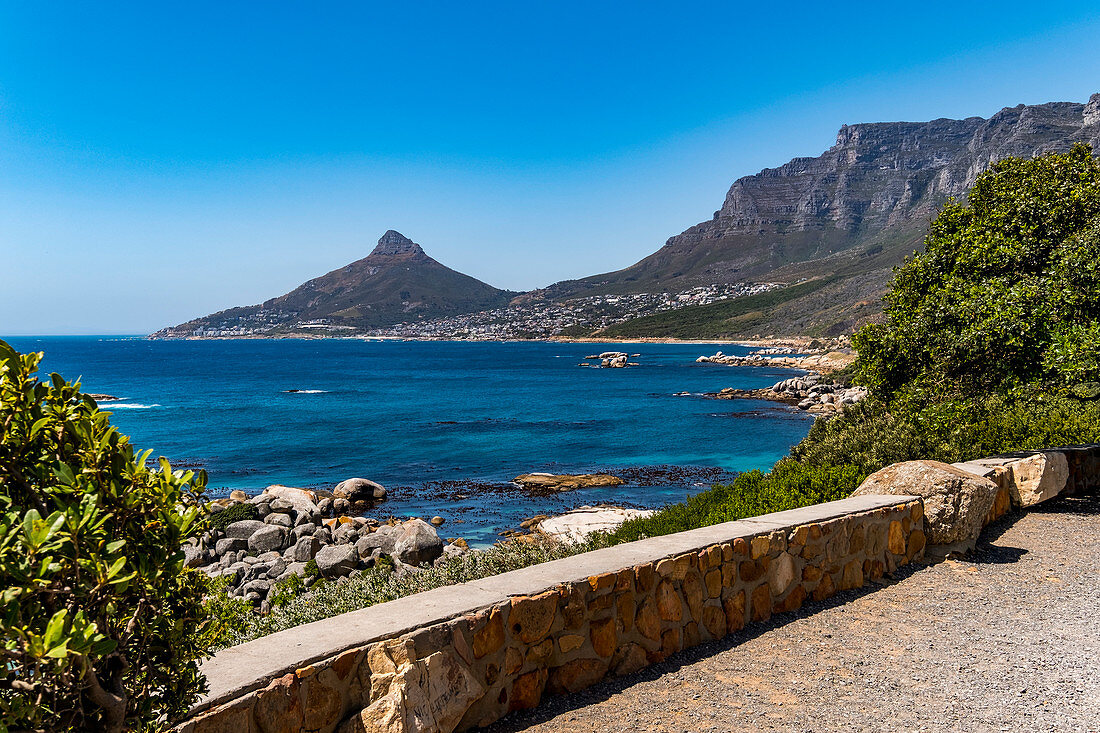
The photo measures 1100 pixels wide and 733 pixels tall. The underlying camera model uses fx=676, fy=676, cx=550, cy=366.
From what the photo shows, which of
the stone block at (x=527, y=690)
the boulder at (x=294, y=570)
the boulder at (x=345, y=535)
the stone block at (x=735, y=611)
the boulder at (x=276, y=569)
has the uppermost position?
the stone block at (x=527, y=690)

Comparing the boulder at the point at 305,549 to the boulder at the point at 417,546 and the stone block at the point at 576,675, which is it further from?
the stone block at the point at 576,675

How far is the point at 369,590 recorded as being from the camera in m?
5.91

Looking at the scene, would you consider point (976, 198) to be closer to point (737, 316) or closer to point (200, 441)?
point (200, 441)

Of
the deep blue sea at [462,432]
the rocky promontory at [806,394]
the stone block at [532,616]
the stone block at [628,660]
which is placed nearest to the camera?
the stone block at [532,616]

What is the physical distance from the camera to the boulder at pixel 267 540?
1655 centimetres

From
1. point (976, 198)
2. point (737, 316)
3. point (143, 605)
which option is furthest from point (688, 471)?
point (737, 316)

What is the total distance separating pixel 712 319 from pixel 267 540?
146 m

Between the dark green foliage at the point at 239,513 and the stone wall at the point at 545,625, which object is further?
the dark green foliage at the point at 239,513

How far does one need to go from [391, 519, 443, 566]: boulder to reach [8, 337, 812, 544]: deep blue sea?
4.76 metres

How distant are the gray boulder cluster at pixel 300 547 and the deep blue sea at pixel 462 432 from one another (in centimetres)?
346

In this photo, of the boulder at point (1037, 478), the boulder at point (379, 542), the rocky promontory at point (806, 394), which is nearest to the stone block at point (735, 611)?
the boulder at point (1037, 478)

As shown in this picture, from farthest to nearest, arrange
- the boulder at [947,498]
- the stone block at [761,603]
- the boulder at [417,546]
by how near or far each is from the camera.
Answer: the boulder at [417,546], the boulder at [947,498], the stone block at [761,603]

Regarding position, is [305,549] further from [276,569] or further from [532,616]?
[532,616]

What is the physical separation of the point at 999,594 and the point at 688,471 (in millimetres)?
22340
